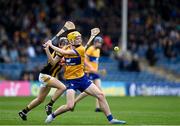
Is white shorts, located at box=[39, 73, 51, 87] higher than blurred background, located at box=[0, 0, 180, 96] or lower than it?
lower

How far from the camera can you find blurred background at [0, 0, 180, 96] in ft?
128

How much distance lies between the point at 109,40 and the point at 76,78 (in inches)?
861

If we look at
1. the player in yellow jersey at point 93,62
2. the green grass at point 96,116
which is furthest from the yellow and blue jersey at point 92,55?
the green grass at point 96,116

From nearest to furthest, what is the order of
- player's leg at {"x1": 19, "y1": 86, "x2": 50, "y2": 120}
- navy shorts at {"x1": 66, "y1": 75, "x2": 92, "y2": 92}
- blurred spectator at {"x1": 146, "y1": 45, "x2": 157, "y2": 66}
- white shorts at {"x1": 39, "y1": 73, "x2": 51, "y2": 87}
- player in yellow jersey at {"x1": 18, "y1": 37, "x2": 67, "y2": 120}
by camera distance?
navy shorts at {"x1": 66, "y1": 75, "x2": 92, "y2": 92} → player's leg at {"x1": 19, "y1": 86, "x2": 50, "y2": 120} → player in yellow jersey at {"x1": 18, "y1": 37, "x2": 67, "y2": 120} → white shorts at {"x1": 39, "y1": 73, "x2": 51, "y2": 87} → blurred spectator at {"x1": 146, "y1": 45, "x2": 157, "y2": 66}

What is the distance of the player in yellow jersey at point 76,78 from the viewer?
19500 millimetres

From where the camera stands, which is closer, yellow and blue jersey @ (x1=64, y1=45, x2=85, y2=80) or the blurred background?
yellow and blue jersey @ (x1=64, y1=45, x2=85, y2=80)

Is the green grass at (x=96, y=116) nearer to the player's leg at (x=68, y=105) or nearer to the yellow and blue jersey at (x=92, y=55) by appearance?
the player's leg at (x=68, y=105)

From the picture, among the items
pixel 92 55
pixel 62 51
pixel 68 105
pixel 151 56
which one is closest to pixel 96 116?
pixel 68 105

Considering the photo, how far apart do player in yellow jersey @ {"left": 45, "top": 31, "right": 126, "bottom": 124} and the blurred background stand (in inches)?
698

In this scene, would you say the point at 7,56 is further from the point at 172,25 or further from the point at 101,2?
the point at 172,25

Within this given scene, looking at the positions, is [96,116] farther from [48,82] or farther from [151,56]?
[151,56]

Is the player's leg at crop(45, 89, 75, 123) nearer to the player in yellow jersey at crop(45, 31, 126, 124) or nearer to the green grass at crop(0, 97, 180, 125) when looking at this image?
the player in yellow jersey at crop(45, 31, 126, 124)

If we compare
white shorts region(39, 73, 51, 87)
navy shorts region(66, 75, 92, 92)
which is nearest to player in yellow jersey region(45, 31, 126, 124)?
navy shorts region(66, 75, 92, 92)

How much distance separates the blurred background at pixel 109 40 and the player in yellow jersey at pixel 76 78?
17732 millimetres
